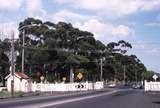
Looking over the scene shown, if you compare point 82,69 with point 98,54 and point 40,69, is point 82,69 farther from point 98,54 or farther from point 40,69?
point 98,54

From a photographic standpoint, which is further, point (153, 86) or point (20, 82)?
point (153, 86)

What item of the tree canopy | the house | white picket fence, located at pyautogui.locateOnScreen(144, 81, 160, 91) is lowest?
white picket fence, located at pyautogui.locateOnScreen(144, 81, 160, 91)

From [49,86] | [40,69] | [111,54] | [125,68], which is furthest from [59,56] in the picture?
[125,68]

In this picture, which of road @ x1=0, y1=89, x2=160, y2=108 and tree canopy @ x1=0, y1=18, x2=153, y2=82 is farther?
tree canopy @ x1=0, y1=18, x2=153, y2=82

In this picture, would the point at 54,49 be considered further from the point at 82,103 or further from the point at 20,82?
the point at 82,103

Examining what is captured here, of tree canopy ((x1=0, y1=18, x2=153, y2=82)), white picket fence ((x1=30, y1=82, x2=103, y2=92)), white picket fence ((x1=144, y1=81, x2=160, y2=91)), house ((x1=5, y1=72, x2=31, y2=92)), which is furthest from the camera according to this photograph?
tree canopy ((x1=0, y1=18, x2=153, y2=82))

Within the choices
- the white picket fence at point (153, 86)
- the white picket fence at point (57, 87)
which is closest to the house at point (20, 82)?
the white picket fence at point (57, 87)

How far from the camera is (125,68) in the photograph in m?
196

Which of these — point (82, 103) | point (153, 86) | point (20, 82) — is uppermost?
point (20, 82)

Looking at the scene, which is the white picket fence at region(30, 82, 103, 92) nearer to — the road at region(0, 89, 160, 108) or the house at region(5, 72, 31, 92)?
the house at region(5, 72, 31, 92)

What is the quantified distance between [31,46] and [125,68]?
9339 cm

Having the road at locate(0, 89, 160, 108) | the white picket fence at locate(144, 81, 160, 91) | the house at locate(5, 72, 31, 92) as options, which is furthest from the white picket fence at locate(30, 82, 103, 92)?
the road at locate(0, 89, 160, 108)

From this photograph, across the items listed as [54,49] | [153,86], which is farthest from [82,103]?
[54,49]

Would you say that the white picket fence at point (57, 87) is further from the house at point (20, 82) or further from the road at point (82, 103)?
the road at point (82, 103)
